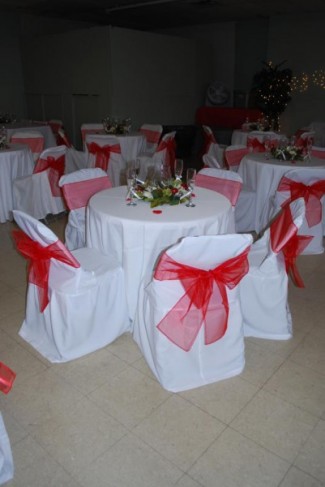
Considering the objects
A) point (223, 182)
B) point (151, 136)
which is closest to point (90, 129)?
point (151, 136)

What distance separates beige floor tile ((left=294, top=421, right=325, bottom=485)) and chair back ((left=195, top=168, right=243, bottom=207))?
1.92 metres

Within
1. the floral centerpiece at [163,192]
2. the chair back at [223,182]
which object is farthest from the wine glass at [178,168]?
the chair back at [223,182]

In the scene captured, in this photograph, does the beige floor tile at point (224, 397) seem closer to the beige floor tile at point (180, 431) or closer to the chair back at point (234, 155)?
the beige floor tile at point (180, 431)

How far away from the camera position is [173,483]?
68.3 inches

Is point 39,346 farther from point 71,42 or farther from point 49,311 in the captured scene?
point 71,42

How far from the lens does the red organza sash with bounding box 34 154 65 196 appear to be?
14.4 feet

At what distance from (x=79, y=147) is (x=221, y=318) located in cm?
820

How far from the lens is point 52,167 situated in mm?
4434

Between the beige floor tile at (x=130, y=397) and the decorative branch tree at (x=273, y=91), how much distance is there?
25.5 ft

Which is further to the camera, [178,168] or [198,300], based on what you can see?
[178,168]

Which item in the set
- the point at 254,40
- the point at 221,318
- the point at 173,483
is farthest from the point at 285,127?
the point at 173,483

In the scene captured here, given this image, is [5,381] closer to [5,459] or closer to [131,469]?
[5,459]

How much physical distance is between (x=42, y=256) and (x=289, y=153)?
316cm

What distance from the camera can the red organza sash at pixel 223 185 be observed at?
3418 mm
